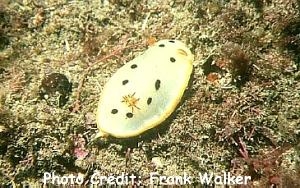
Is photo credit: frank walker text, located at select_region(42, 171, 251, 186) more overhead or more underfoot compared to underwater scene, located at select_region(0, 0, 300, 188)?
more underfoot

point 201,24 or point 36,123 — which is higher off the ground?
point 201,24

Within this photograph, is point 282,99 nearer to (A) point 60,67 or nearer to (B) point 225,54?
(B) point 225,54

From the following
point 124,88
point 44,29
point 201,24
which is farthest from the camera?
point 44,29

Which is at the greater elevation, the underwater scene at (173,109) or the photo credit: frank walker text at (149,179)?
the underwater scene at (173,109)

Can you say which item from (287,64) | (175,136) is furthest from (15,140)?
(287,64)

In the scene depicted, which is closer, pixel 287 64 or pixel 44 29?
pixel 287 64

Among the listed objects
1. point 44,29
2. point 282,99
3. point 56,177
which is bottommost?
point 56,177

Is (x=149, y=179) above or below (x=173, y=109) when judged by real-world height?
below

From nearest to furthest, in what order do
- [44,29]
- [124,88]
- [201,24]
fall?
[124,88]
[201,24]
[44,29]
